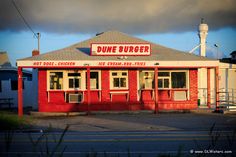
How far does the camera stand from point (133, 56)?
2703cm

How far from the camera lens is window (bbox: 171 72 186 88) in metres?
28.0

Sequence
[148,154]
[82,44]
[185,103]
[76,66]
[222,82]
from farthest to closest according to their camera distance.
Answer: [222,82]
[82,44]
[185,103]
[76,66]
[148,154]

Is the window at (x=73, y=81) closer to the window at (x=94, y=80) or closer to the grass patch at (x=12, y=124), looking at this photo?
the window at (x=94, y=80)

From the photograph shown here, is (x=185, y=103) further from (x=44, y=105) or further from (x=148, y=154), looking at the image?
(x=148, y=154)

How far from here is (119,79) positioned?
Result: 27.5 meters

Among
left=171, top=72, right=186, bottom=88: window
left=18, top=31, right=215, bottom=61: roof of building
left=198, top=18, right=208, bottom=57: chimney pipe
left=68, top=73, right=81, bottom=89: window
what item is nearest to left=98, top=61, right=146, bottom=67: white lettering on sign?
left=18, top=31, right=215, bottom=61: roof of building

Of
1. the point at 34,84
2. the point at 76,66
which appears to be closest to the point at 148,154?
the point at 76,66

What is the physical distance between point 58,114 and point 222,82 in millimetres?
14644

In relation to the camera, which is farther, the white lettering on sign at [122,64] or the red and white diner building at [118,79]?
the red and white diner building at [118,79]

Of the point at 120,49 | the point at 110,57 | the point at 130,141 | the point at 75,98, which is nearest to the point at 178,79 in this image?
the point at 120,49

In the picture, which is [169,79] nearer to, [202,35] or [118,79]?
[118,79]

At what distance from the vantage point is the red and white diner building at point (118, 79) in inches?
1024

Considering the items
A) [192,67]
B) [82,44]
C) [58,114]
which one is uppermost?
[82,44]

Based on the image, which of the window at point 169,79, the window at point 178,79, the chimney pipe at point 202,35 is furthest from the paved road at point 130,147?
the chimney pipe at point 202,35
